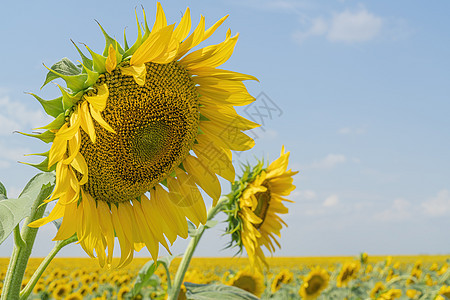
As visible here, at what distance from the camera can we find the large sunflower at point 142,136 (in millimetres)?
1801

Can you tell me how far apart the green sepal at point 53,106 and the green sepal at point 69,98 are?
0.03 metres

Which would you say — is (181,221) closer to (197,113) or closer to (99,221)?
(99,221)

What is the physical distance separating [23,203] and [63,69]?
57 cm

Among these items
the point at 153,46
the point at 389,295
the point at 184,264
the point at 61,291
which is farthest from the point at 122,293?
the point at 153,46

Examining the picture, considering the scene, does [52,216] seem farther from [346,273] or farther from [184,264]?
[346,273]

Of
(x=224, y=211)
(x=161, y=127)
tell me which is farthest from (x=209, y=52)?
(x=224, y=211)

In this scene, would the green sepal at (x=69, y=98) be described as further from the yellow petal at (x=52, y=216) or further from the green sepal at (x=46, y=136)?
the yellow petal at (x=52, y=216)

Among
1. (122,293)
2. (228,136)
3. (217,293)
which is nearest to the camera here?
(228,136)

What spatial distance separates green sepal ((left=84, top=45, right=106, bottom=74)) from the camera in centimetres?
177

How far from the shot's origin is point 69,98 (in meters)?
1.80

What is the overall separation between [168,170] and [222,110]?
400 mm

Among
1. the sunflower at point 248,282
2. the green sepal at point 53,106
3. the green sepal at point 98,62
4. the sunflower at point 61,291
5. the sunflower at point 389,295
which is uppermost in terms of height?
the green sepal at point 98,62

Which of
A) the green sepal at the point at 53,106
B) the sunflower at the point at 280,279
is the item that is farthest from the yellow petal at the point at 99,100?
the sunflower at the point at 280,279

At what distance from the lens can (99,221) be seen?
6.84 ft
